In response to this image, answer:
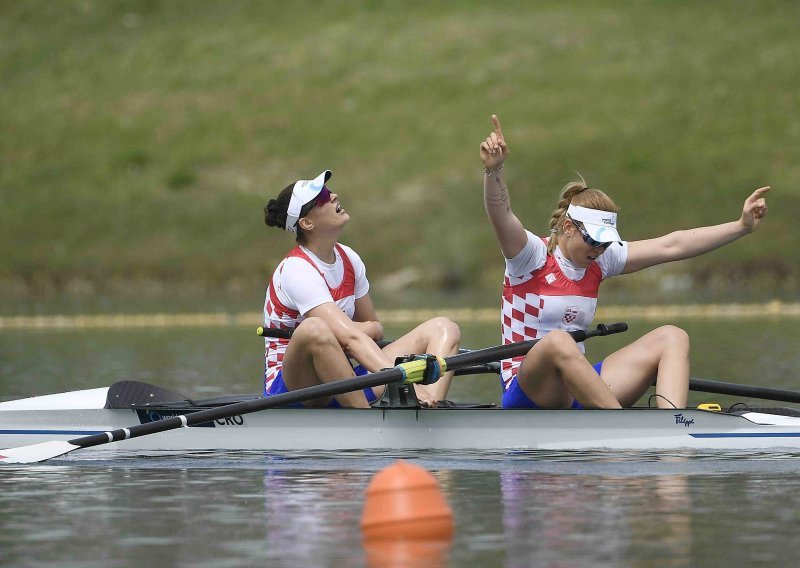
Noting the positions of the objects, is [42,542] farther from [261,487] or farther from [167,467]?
[167,467]

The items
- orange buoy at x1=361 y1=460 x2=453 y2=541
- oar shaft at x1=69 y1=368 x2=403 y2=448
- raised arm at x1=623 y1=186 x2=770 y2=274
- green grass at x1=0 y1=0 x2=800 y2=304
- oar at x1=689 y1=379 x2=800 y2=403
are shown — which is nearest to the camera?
orange buoy at x1=361 y1=460 x2=453 y2=541

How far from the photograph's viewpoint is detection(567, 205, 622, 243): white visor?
429 inches

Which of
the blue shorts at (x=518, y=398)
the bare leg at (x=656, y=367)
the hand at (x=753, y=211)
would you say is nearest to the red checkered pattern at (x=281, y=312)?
the blue shorts at (x=518, y=398)

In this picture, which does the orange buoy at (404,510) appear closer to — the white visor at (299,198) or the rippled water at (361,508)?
the rippled water at (361,508)

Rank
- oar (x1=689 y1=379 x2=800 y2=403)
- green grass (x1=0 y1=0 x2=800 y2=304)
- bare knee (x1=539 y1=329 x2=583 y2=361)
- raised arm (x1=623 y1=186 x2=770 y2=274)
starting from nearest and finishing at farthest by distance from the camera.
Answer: bare knee (x1=539 y1=329 x2=583 y2=361)
raised arm (x1=623 y1=186 x2=770 y2=274)
oar (x1=689 y1=379 x2=800 y2=403)
green grass (x1=0 y1=0 x2=800 y2=304)

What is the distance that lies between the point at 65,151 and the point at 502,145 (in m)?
65.2

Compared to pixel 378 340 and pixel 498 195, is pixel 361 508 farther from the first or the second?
pixel 378 340

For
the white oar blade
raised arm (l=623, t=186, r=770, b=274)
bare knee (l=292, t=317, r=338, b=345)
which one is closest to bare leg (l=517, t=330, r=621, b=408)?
raised arm (l=623, t=186, r=770, b=274)

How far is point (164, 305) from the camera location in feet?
144

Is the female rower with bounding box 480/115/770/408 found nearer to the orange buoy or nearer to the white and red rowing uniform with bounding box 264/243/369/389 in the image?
the white and red rowing uniform with bounding box 264/243/369/389

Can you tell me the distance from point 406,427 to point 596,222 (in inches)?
71.7

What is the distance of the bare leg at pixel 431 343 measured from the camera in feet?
37.7

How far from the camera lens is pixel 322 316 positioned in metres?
11.3

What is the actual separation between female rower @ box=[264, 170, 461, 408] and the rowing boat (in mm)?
281
